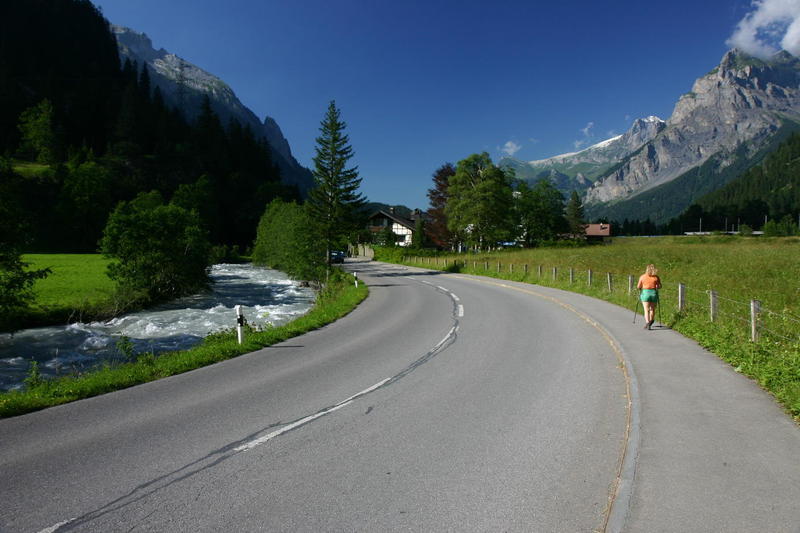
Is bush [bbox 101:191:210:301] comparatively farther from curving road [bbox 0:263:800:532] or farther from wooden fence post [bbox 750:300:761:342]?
wooden fence post [bbox 750:300:761:342]

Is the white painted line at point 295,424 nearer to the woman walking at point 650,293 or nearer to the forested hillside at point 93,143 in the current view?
the woman walking at point 650,293

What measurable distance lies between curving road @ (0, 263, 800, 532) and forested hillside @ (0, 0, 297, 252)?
231 feet

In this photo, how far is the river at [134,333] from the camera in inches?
522

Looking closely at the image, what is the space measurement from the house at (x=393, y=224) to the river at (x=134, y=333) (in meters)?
62.9

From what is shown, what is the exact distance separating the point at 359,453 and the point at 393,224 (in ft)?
302

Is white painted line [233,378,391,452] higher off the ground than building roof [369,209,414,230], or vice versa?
building roof [369,209,414,230]

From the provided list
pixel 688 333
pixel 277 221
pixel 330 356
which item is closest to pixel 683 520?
pixel 330 356

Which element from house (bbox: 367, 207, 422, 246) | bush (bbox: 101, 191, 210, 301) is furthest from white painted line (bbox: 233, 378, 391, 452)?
house (bbox: 367, 207, 422, 246)

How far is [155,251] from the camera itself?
2617cm

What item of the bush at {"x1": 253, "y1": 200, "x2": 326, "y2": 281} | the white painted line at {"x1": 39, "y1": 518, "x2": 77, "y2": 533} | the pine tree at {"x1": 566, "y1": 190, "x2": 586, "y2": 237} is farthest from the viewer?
the pine tree at {"x1": 566, "y1": 190, "x2": 586, "y2": 237}

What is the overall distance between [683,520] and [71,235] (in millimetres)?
79761

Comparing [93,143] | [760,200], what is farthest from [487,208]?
[760,200]

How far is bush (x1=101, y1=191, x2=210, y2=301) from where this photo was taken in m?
25.0

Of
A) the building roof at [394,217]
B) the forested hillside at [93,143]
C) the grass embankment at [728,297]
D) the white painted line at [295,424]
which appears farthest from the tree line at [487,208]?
the white painted line at [295,424]
